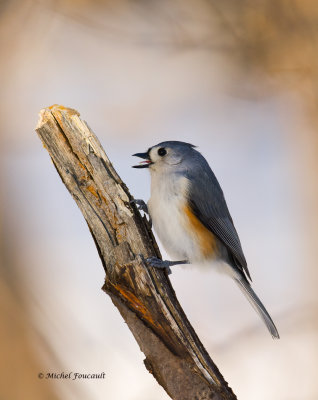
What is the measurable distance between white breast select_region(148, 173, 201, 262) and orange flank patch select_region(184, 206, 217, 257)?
0.08ft

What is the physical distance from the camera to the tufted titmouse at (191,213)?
2.16 m

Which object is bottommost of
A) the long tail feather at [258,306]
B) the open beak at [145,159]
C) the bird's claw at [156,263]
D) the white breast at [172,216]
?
the long tail feather at [258,306]

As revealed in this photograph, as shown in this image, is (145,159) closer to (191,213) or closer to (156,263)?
(191,213)

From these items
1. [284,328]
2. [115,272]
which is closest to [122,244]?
[115,272]

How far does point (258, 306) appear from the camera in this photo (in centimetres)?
223

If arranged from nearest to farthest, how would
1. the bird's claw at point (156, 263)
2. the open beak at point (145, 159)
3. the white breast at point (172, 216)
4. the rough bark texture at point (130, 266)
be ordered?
the rough bark texture at point (130, 266), the bird's claw at point (156, 263), the white breast at point (172, 216), the open beak at point (145, 159)

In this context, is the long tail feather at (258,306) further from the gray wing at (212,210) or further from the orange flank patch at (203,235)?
the orange flank patch at (203,235)

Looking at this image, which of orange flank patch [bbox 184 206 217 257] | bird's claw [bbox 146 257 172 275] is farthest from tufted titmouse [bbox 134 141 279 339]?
bird's claw [bbox 146 257 172 275]

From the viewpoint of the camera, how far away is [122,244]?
1.82m

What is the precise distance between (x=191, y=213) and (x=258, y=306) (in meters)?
0.52

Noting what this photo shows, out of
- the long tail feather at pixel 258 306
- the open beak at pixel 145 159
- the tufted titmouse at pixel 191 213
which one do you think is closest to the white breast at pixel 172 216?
the tufted titmouse at pixel 191 213

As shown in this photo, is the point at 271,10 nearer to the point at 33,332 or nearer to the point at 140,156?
the point at 140,156

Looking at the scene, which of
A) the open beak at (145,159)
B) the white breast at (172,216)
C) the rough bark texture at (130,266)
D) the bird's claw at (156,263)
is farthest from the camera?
the open beak at (145,159)

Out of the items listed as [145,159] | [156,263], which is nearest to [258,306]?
[156,263]
